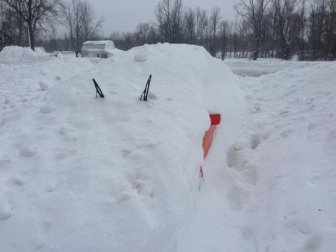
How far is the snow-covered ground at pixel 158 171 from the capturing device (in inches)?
109

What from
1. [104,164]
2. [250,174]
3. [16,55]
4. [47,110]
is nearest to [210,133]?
[250,174]

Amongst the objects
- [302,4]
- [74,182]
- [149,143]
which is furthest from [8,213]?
[302,4]

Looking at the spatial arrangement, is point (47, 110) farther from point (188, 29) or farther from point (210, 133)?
point (188, 29)

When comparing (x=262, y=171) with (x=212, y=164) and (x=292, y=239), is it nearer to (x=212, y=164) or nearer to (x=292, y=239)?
(x=212, y=164)

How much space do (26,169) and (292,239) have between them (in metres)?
2.47

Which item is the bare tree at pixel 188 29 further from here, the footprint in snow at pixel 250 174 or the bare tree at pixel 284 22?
the footprint in snow at pixel 250 174

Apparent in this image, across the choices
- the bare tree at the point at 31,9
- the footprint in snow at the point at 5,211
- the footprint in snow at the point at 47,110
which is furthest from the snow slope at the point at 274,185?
the bare tree at the point at 31,9

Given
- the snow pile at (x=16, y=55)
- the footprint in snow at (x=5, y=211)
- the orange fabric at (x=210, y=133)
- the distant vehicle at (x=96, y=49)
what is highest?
the distant vehicle at (x=96, y=49)

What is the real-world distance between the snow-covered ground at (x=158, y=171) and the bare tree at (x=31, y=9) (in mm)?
24270

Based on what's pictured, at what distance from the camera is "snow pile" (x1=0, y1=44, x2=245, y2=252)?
270cm

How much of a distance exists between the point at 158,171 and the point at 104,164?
1.74 feet

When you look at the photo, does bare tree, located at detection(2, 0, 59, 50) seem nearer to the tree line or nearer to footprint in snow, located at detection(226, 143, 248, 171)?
the tree line

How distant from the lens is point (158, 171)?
11.2ft

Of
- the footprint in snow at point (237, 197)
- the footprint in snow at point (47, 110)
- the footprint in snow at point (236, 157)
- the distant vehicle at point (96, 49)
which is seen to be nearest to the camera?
the footprint in snow at point (237, 197)
